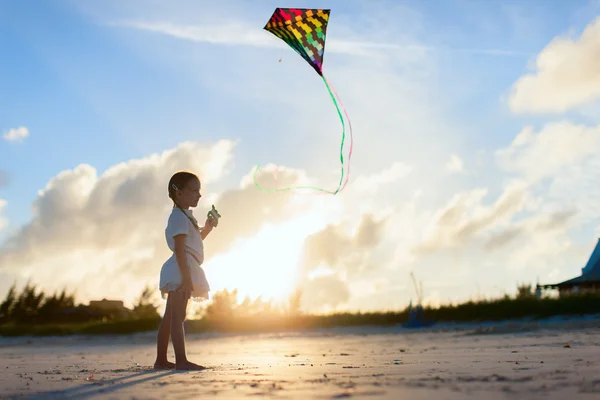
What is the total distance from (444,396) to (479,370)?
4.02 feet

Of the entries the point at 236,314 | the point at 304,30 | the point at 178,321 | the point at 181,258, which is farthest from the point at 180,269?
the point at 236,314

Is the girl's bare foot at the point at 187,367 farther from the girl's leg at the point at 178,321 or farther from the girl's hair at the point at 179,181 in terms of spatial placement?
the girl's hair at the point at 179,181

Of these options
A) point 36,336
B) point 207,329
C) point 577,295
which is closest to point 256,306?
point 207,329

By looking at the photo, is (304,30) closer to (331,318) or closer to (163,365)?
(163,365)

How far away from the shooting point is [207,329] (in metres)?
18.1

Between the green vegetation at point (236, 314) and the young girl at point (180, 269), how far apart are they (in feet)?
38.7

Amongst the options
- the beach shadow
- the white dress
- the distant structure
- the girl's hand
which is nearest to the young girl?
the white dress

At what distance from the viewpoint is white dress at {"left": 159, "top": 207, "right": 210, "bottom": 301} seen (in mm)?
4707

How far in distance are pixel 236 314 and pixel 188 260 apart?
1516 centimetres

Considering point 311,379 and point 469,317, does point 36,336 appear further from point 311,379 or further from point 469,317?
point 311,379

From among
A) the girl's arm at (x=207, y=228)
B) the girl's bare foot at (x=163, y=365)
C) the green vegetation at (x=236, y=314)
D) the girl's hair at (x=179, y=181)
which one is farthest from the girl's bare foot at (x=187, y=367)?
the green vegetation at (x=236, y=314)

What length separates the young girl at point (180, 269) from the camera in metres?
4.67

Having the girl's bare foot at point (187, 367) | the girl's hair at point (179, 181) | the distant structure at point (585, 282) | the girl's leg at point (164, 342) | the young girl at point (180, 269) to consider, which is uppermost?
the distant structure at point (585, 282)

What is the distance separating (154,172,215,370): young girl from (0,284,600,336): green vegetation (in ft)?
38.7
